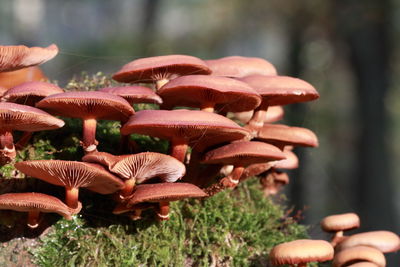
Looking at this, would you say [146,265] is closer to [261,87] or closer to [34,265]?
[34,265]

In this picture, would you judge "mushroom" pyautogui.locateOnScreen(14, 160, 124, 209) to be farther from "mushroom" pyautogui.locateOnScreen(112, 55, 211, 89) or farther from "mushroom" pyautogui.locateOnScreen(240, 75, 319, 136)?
"mushroom" pyautogui.locateOnScreen(240, 75, 319, 136)

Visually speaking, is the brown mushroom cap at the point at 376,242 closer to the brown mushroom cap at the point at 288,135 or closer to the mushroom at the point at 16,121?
the brown mushroom cap at the point at 288,135

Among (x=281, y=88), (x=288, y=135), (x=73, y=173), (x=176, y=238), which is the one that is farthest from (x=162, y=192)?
(x=288, y=135)

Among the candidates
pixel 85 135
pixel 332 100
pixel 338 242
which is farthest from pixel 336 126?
pixel 85 135

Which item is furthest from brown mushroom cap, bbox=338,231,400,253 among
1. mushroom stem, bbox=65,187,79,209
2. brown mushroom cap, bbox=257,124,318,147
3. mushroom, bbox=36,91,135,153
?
mushroom stem, bbox=65,187,79,209

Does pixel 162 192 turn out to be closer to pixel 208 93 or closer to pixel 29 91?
pixel 208 93
